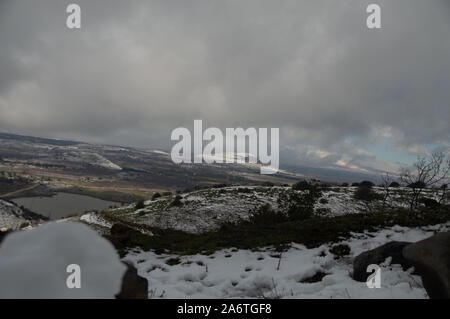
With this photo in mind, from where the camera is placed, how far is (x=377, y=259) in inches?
265

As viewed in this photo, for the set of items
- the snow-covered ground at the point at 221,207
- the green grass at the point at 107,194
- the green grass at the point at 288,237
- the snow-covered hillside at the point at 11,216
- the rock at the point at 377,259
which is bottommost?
the green grass at the point at 107,194

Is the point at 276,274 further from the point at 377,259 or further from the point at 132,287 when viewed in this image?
the point at 132,287

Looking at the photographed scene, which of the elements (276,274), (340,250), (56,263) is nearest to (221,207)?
(340,250)

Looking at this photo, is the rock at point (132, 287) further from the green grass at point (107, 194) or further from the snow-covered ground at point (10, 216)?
the green grass at point (107, 194)

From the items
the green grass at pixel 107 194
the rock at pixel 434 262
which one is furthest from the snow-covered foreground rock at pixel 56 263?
the green grass at pixel 107 194

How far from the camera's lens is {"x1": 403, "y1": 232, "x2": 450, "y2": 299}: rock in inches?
175

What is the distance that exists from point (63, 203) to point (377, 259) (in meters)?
174

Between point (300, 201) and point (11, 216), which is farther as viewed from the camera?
point (11, 216)

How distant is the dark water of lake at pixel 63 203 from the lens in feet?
398

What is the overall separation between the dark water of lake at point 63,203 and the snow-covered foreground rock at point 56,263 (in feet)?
446

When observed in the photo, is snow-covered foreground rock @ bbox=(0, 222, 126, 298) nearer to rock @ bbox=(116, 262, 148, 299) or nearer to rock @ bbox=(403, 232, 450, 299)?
rock @ bbox=(116, 262, 148, 299)
